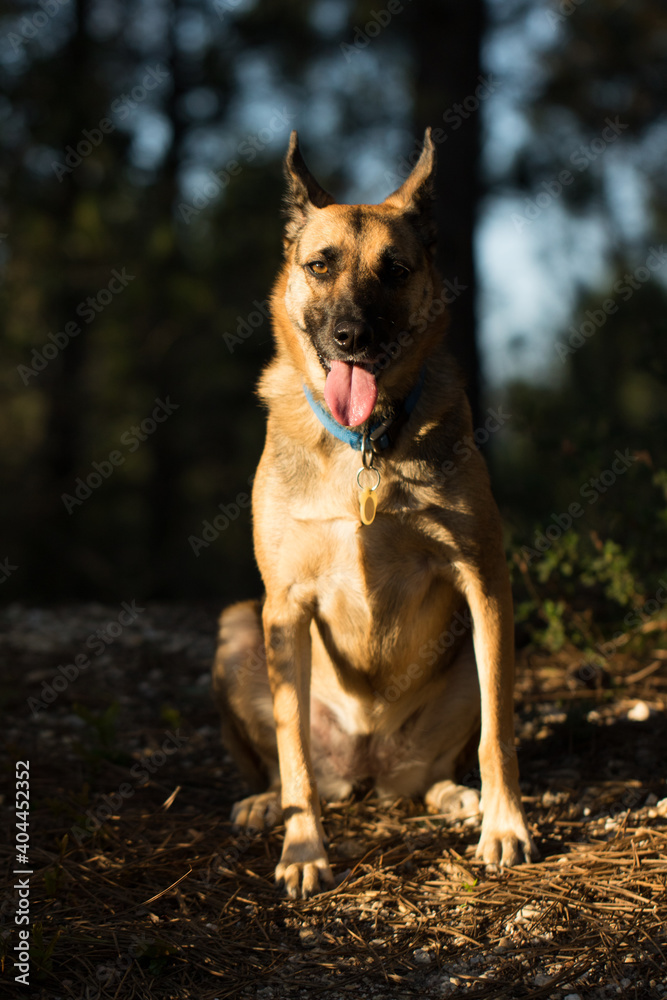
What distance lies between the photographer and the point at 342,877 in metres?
2.67

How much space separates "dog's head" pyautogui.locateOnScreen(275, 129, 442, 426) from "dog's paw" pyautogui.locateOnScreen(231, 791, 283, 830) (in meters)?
1.49

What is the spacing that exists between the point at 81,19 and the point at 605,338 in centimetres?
747

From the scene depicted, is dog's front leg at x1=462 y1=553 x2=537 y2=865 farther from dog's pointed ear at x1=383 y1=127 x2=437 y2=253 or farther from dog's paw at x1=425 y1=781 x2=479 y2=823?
dog's pointed ear at x1=383 y1=127 x2=437 y2=253

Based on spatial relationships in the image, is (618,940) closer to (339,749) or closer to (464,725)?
(464,725)

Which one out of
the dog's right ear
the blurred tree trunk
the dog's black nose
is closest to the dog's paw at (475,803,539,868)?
the dog's black nose

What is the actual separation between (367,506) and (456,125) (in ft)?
14.3

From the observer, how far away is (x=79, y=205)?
25.8 feet

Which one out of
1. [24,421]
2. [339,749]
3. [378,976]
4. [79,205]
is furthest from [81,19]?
[378,976]

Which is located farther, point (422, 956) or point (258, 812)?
point (258, 812)

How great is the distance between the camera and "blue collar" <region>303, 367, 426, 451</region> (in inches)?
114

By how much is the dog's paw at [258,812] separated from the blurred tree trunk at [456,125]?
3.50 metres

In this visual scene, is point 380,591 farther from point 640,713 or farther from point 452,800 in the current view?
point 640,713

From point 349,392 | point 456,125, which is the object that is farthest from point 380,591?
point 456,125

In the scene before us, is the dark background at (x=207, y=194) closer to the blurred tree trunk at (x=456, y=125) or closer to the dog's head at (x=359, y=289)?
the blurred tree trunk at (x=456, y=125)
